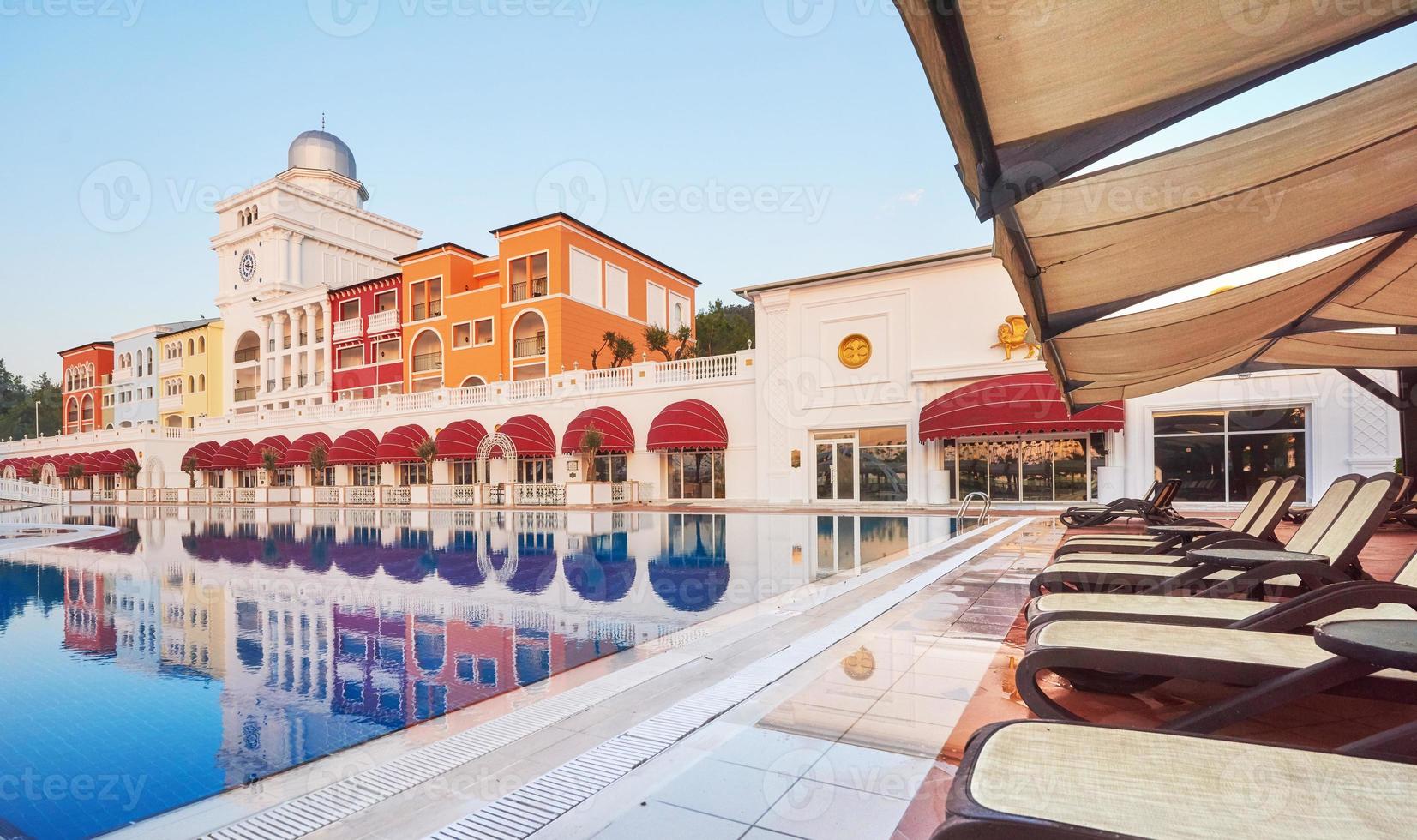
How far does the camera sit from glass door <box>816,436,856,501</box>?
22500 millimetres

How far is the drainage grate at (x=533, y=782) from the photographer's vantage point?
2535 millimetres

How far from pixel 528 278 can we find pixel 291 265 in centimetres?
2214

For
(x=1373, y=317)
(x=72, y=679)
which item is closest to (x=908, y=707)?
(x=1373, y=317)

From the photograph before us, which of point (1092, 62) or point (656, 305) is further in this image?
point (656, 305)

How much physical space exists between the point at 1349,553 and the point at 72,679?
8.95 meters

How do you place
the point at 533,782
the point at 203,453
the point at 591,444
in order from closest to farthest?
the point at 533,782, the point at 591,444, the point at 203,453

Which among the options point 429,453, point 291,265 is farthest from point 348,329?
point 429,453

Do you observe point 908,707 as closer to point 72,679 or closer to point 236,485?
point 72,679

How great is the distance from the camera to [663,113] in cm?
1203

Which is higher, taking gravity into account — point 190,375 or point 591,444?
point 190,375

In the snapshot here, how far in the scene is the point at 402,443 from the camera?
1186 inches

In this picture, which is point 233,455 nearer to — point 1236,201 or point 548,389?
point 548,389

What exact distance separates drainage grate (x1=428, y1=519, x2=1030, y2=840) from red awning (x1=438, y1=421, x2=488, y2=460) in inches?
1008

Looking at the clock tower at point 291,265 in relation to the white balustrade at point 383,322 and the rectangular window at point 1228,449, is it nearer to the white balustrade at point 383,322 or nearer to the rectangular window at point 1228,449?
the white balustrade at point 383,322
